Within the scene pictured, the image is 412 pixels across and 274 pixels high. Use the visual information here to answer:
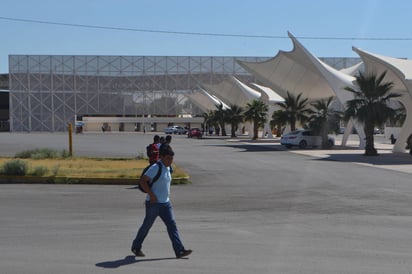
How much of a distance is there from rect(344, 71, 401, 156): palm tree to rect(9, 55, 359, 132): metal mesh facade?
66.0 m

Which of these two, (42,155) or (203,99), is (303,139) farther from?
(203,99)

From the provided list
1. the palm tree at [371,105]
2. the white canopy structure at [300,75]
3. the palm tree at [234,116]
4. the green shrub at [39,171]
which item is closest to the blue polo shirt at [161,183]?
the green shrub at [39,171]

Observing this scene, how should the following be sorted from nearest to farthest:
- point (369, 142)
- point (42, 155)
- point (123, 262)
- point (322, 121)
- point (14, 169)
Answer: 1. point (123, 262)
2. point (14, 169)
3. point (42, 155)
4. point (369, 142)
5. point (322, 121)

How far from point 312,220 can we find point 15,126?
3887 inches

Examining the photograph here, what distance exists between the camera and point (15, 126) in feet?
338

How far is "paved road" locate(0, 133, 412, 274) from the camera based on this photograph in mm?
7195

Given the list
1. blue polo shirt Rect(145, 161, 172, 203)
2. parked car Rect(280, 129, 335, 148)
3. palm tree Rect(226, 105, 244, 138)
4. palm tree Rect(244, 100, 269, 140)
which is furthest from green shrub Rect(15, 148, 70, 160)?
palm tree Rect(226, 105, 244, 138)

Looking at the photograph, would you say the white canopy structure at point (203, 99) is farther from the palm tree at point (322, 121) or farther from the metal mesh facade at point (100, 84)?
the palm tree at point (322, 121)

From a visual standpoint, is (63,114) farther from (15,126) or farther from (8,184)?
(8,184)

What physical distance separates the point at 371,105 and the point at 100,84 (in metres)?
76.1

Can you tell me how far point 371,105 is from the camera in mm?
33500

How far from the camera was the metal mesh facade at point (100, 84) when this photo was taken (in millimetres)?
102062

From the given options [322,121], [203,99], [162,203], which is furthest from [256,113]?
[162,203]

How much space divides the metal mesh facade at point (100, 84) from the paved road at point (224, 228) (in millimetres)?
85485
